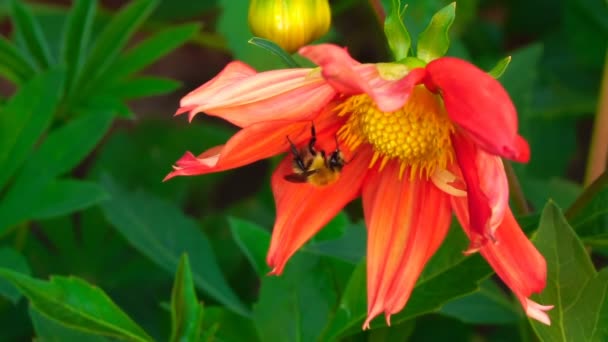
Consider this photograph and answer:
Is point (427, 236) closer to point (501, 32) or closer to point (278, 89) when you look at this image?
point (278, 89)

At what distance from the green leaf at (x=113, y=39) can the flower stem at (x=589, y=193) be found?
76 cm

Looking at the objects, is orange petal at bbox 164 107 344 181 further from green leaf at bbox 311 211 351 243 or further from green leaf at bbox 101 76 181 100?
green leaf at bbox 101 76 181 100

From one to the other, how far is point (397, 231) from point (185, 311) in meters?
0.25

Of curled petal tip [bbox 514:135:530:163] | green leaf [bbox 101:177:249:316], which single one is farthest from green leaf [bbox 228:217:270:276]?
curled petal tip [bbox 514:135:530:163]

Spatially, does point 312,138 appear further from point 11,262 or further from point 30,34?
point 30,34

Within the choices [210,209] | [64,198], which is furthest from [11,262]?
[210,209]

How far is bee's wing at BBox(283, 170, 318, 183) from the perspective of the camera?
97 centimetres

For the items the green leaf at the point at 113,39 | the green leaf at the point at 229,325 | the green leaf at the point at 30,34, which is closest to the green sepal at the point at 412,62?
the green leaf at the point at 229,325

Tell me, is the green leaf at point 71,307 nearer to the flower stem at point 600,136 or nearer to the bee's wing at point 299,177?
the bee's wing at point 299,177

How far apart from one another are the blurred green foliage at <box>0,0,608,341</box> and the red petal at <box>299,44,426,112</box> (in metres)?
0.11

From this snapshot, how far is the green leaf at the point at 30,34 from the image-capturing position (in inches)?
60.6

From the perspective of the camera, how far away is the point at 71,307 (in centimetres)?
100

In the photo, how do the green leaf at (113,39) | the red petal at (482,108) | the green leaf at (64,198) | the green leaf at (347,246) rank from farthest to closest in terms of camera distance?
the green leaf at (113,39), the green leaf at (64,198), the green leaf at (347,246), the red petal at (482,108)

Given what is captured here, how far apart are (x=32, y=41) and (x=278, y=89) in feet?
2.71
